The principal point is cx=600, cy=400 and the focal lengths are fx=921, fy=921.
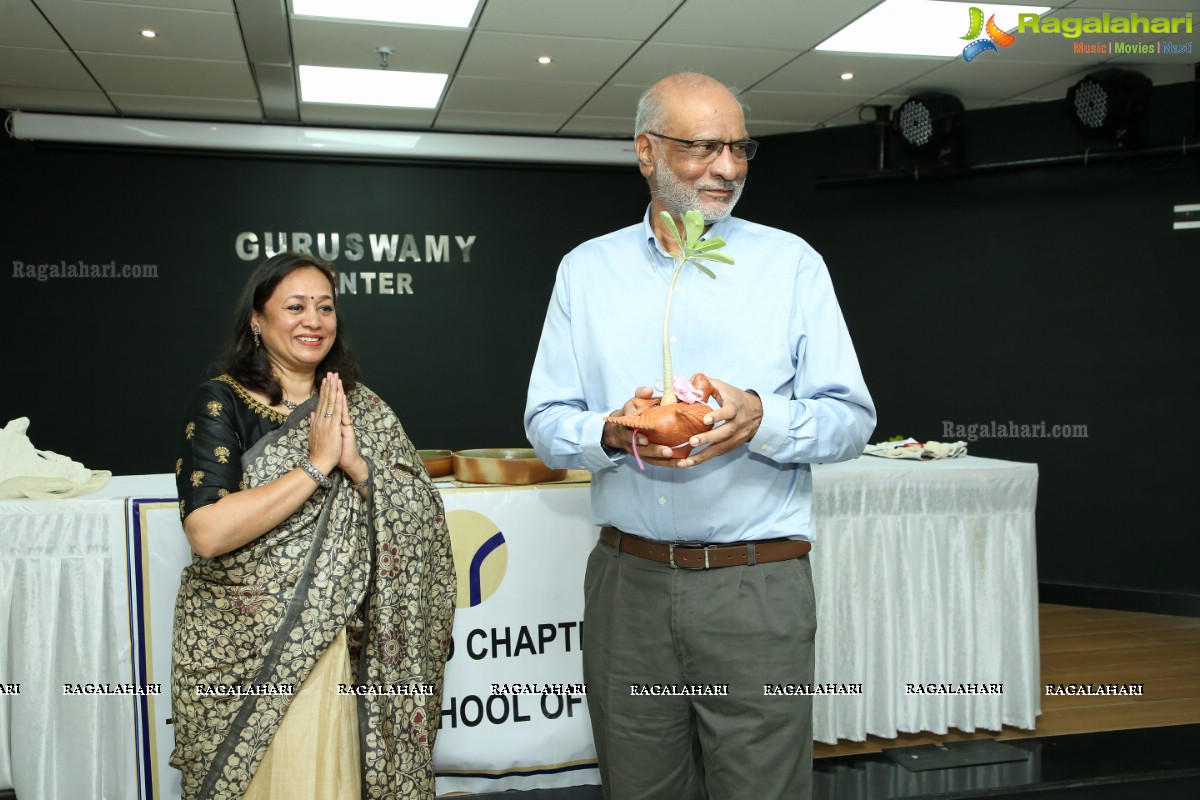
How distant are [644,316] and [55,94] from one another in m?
4.94

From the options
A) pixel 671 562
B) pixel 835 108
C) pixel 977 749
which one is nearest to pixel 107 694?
pixel 671 562

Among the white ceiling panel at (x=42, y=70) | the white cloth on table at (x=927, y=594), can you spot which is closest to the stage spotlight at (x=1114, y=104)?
the white cloth on table at (x=927, y=594)

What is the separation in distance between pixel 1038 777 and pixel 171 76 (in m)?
4.89

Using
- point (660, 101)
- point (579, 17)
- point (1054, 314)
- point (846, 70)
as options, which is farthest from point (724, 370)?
point (1054, 314)

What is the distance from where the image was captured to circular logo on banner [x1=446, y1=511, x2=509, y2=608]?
2568 millimetres

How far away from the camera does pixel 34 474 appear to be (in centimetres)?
258

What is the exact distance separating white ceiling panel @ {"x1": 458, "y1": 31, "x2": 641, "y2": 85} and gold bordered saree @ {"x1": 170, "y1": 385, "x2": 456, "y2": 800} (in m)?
2.82

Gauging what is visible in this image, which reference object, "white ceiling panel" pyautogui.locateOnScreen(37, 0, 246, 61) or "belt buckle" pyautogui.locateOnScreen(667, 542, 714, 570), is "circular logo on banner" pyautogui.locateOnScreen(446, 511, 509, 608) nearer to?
"belt buckle" pyautogui.locateOnScreen(667, 542, 714, 570)

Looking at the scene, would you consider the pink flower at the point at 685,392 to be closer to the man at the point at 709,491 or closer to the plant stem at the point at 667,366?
the plant stem at the point at 667,366

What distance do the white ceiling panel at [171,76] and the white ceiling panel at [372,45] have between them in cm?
46

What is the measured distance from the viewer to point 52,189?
5.52 m

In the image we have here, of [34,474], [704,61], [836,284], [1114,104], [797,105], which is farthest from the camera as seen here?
[836,284]

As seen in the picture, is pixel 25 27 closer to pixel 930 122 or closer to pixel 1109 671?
pixel 930 122

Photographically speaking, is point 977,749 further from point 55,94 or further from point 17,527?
point 55,94
